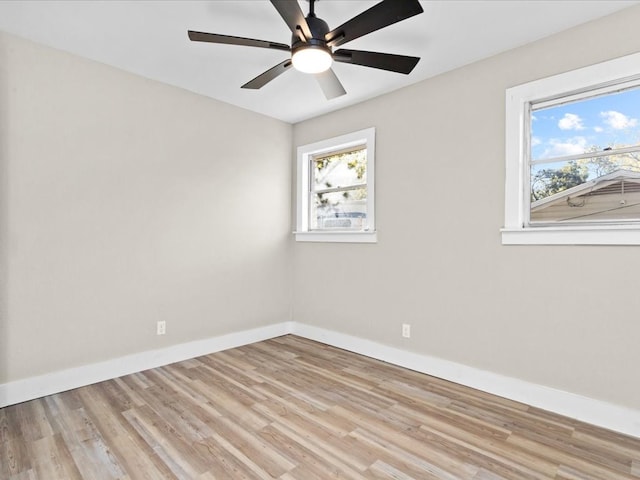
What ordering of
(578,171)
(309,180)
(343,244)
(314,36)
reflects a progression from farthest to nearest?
1. (309,180)
2. (343,244)
3. (578,171)
4. (314,36)

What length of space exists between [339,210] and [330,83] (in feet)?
5.93

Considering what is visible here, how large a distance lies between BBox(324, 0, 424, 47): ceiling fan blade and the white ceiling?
42 centimetres

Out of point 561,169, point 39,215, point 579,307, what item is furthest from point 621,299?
point 39,215

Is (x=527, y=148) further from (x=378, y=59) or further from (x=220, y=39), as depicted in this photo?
(x=220, y=39)

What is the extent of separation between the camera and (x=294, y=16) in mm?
1718

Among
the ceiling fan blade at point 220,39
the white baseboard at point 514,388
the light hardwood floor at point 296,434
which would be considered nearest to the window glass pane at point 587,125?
the white baseboard at point 514,388

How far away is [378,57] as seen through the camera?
6.72 feet

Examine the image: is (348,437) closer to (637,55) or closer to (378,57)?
(378,57)

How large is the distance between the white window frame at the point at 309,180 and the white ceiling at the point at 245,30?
0.59 meters

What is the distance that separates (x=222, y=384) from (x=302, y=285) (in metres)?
1.59

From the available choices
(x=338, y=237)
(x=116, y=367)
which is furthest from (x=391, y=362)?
(x=116, y=367)

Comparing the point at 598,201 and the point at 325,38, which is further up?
the point at 325,38

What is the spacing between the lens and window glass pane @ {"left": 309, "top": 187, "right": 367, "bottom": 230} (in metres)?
3.76

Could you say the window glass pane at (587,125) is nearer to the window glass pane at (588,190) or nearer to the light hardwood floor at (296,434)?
the window glass pane at (588,190)
